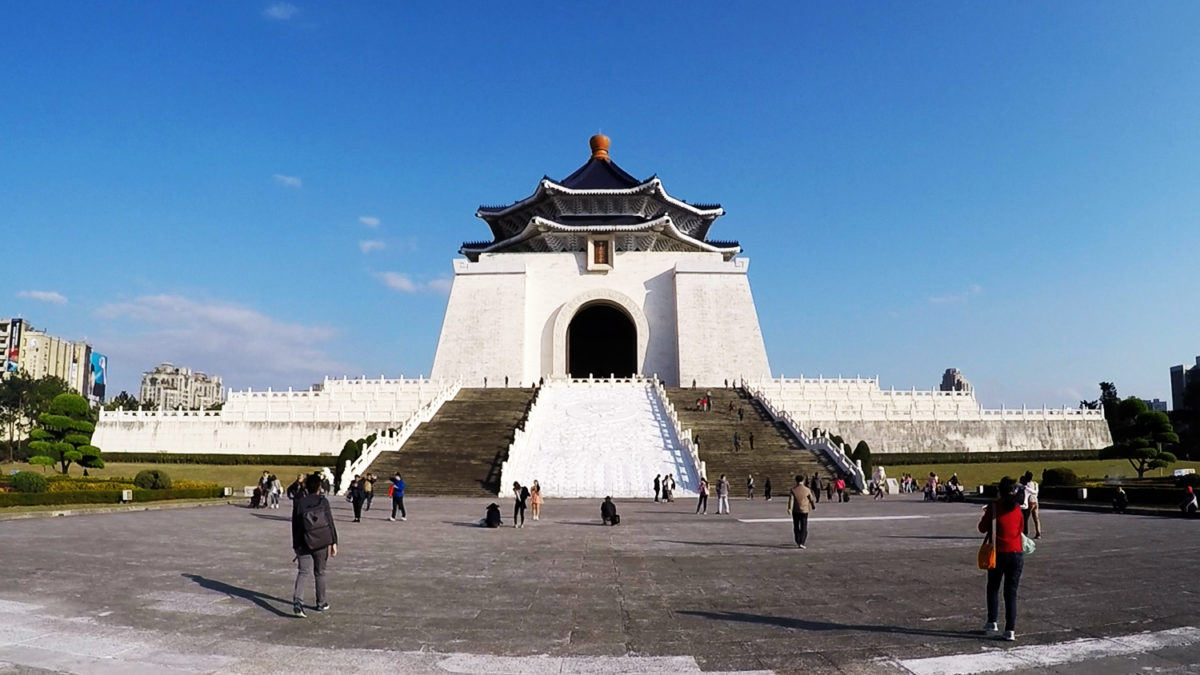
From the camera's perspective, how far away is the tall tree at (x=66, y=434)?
82.7 feet

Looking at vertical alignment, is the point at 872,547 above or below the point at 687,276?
below

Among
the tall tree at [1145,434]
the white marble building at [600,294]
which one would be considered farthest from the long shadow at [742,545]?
the white marble building at [600,294]

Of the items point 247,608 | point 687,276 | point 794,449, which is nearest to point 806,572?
point 247,608

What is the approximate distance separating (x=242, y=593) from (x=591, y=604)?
3126 millimetres

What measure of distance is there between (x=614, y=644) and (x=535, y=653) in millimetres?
562

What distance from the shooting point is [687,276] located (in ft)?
135

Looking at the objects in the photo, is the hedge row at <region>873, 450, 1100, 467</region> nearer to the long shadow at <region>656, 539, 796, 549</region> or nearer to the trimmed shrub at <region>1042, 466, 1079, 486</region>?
the trimmed shrub at <region>1042, 466, 1079, 486</region>

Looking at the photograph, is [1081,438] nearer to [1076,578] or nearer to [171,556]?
[1076,578]

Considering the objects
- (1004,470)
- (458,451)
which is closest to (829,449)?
(1004,470)

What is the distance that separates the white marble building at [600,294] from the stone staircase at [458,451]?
400 inches

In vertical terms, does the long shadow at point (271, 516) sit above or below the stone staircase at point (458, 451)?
below

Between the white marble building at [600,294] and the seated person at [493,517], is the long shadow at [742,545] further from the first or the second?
the white marble building at [600,294]

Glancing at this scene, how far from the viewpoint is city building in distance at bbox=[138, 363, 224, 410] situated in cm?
11762

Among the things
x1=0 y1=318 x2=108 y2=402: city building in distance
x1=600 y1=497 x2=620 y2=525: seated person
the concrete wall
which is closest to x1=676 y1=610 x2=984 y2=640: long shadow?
x1=600 y1=497 x2=620 y2=525: seated person
